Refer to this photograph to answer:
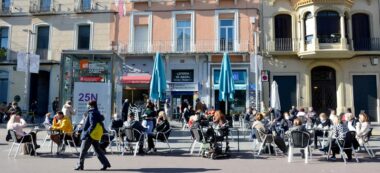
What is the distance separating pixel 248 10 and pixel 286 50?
157 inches

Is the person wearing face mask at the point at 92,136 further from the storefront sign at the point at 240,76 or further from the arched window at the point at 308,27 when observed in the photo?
the arched window at the point at 308,27

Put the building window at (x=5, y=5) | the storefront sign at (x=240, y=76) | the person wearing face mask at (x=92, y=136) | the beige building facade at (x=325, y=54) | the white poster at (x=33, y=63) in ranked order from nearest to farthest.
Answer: the person wearing face mask at (x=92, y=136) → the white poster at (x=33, y=63) → the beige building facade at (x=325, y=54) → the storefront sign at (x=240, y=76) → the building window at (x=5, y=5)

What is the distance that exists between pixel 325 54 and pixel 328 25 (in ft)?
7.36

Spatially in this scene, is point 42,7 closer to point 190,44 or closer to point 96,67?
point 190,44

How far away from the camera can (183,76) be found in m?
25.3

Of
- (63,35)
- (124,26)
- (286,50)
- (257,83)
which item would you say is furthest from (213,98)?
(63,35)

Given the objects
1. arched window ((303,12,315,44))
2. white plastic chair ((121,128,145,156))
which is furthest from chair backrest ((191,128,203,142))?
arched window ((303,12,315,44))

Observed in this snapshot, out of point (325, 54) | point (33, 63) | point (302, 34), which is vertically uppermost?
point (302, 34)

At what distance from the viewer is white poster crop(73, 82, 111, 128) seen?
12.9 meters

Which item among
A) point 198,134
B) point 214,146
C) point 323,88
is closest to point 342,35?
point 323,88

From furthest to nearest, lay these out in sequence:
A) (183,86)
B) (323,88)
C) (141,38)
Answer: (141,38) < (183,86) < (323,88)

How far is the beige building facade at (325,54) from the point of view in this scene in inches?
923

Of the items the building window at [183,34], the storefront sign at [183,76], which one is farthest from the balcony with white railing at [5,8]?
the storefront sign at [183,76]

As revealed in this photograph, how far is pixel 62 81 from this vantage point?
13.7 meters
